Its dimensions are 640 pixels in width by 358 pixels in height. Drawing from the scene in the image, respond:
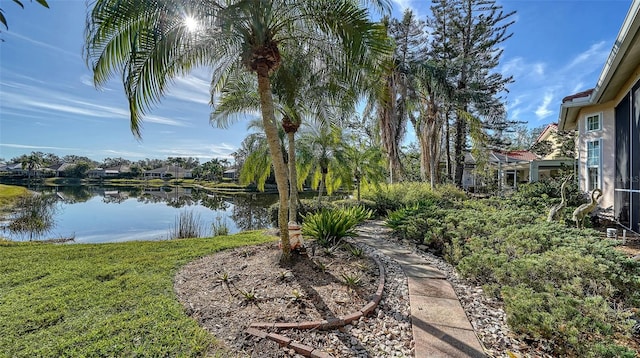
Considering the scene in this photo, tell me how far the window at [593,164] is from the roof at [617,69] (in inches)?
55.3

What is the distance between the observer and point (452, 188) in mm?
15086

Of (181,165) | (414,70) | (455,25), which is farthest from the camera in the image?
(181,165)

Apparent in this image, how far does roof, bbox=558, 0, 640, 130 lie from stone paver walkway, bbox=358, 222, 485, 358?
5303 mm

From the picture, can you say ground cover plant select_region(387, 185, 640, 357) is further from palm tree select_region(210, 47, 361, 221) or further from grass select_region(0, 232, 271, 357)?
palm tree select_region(210, 47, 361, 221)

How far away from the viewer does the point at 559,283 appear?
3.29m

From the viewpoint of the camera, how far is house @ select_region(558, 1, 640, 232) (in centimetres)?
587

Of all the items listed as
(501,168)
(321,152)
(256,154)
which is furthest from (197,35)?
(501,168)

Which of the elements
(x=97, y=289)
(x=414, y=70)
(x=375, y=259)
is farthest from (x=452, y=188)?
(x=97, y=289)

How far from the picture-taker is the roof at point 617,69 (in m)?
4.74

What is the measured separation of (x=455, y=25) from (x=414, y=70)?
924 cm

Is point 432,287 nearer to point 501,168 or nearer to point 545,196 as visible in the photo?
point 545,196

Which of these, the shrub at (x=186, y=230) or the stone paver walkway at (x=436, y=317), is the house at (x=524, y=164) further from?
the shrub at (x=186, y=230)

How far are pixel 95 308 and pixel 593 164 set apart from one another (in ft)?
44.3

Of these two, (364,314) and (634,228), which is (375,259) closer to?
(364,314)
